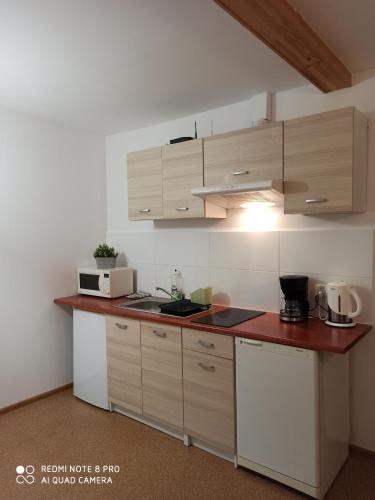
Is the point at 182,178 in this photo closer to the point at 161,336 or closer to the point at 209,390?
the point at 161,336

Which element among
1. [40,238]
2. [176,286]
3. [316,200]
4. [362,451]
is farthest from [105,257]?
[362,451]

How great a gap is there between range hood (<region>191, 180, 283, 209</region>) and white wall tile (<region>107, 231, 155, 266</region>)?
921mm

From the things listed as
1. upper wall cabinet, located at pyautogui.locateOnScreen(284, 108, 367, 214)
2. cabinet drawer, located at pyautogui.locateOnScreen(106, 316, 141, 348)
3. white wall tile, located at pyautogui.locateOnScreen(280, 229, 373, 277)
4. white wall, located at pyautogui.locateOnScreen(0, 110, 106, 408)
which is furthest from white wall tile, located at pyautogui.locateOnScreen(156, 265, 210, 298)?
upper wall cabinet, located at pyautogui.locateOnScreen(284, 108, 367, 214)

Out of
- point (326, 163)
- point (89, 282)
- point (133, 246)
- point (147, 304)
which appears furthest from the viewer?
point (133, 246)

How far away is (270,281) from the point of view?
107 inches

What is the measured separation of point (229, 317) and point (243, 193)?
0.85 meters

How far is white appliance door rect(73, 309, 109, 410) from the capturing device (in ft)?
10.0

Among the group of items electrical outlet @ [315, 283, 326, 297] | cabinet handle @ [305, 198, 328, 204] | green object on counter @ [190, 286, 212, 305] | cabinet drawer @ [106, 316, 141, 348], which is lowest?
cabinet drawer @ [106, 316, 141, 348]

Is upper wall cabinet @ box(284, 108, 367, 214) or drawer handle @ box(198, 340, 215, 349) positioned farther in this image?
drawer handle @ box(198, 340, 215, 349)

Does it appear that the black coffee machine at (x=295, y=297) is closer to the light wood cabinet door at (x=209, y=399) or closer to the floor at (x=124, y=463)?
the light wood cabinet door at (x=209, y=399)

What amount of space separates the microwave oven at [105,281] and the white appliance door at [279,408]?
1.47 metres

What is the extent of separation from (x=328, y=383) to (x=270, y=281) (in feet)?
2.74

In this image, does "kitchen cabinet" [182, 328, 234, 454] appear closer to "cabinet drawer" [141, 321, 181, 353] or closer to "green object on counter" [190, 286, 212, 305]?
"cabinet drawer" [141, 321, 181, 353]

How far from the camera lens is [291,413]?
6.73 ft
